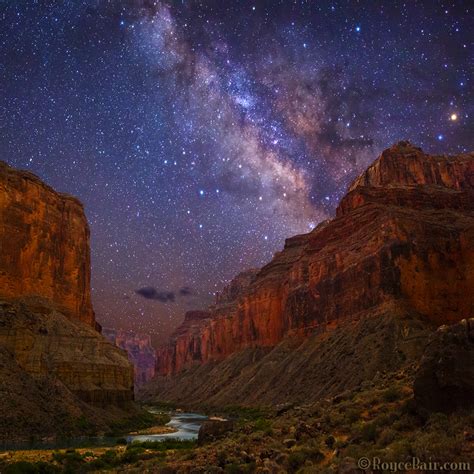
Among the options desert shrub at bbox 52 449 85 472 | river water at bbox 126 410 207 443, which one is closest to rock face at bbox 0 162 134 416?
river water at bbox 126 410 207 443

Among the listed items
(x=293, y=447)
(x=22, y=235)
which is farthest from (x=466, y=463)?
(x=22, y=235)

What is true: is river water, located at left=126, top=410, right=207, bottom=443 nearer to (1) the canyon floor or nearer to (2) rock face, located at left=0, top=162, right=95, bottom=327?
(1) the canyon floor

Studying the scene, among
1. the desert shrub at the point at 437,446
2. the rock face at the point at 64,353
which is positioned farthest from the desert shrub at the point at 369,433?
the rock face at the point at 64,353

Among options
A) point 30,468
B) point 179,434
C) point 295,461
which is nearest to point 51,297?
point 179,434

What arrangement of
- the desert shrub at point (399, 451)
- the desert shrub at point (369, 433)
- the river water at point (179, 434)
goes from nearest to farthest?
the desert shrub at point (399, 451), the desert shrub at point (369, 433), the river water at point (179, 434)

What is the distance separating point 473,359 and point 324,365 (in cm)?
4478

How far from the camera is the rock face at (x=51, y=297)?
141 feet

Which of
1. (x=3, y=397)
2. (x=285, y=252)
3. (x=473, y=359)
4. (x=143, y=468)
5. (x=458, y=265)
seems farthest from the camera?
(x=285, y=252)

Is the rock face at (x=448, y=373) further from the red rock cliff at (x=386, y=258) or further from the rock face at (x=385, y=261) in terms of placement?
the red rock cliff at (x=386, y=258)

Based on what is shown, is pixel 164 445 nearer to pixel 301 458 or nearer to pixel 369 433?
pixel 301 458

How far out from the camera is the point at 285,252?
366 feet

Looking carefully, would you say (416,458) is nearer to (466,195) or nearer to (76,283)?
(76,283)

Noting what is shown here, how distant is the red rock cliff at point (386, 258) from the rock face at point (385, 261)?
0.13 metres

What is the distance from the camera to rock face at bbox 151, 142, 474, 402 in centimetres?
5375
